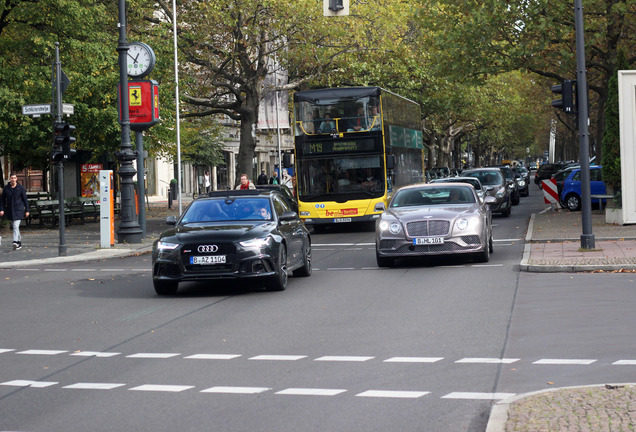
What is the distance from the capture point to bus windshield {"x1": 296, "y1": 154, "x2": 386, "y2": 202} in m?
28.7

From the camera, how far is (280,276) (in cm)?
1441

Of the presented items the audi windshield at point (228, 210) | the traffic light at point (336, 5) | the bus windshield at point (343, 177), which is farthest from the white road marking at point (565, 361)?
the bus windshield at point (343, 177)

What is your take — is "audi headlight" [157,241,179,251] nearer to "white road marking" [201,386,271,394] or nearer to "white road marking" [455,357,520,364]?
"white road marking" [455,357,520,364]

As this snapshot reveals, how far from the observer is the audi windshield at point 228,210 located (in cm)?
1534

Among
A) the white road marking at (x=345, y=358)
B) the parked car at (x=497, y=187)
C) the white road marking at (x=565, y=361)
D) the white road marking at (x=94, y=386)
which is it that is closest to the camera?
the white road marking at (x=94, y=386)

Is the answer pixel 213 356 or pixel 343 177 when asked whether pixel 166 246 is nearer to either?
pixel 213 356

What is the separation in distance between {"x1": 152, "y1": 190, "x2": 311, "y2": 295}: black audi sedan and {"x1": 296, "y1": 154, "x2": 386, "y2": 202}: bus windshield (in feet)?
43.4

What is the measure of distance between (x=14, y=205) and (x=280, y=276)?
1270 centimetres

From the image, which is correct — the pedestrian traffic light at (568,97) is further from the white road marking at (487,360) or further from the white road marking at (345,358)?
the white road marking at (345,358)

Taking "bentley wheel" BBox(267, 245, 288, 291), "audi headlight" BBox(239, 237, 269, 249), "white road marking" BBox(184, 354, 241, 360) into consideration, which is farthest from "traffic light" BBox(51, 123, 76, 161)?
"white road marking" BBox(184, 354, 241, 360)

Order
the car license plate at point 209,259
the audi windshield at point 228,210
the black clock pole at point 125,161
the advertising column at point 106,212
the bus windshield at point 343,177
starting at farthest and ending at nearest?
the bus windshield at point 343,177 < the black clock pole at point 125,161 < the advertising column at point 106,212 < the audi windshield at point 228,210 < the car license plate at point 209,259

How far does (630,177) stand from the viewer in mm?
23469

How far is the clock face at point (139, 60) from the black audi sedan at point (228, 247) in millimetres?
12548

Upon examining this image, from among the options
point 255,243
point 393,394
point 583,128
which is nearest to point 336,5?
point 583,128
